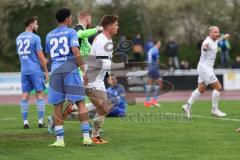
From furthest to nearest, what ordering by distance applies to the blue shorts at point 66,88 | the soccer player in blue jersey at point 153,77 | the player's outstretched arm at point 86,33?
the soccer player in blue jersey at point 153,77, the player's outstretched arm at point 86,33, the blue shorts at point 66,88

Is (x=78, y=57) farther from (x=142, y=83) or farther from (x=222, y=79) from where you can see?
(x=222, y=79)

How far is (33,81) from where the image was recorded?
585 inches

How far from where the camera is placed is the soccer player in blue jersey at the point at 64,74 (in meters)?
11.5

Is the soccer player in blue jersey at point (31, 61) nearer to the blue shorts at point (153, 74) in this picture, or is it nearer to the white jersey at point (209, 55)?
the white jersey at point (209, 55)

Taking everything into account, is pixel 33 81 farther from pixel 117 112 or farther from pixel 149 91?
pixel 149 91

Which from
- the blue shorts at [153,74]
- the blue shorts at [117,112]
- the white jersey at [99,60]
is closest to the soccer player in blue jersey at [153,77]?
the blue shorts at [153,74]

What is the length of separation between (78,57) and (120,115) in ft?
20.9

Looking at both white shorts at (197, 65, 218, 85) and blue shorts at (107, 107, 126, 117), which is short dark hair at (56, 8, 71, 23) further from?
white shorts at (197, 65, 218, 85)

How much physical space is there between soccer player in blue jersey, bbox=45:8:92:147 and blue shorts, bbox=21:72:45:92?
10.6 feet

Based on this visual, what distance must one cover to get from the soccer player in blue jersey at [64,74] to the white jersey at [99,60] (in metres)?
0.67

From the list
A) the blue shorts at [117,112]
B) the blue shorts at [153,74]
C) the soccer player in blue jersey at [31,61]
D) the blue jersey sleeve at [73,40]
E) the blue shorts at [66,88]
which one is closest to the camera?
the blue jersey sleeve at [73,40]

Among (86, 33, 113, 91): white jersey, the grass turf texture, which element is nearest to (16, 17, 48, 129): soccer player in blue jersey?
the grass turf texture

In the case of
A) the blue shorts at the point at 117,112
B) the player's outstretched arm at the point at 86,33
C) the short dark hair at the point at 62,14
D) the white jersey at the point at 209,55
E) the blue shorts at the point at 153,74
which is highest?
the short dark hair at the point at 62,14

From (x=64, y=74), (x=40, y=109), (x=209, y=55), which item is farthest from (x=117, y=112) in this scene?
(x=64, y=74)
